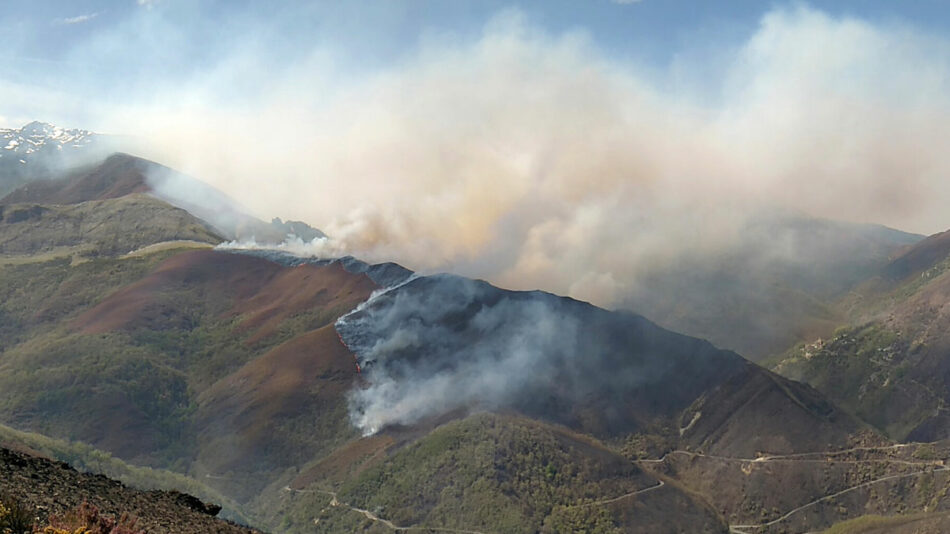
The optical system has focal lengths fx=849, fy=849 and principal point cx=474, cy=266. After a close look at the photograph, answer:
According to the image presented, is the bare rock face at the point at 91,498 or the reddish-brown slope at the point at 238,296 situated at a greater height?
the reddish-brown slope at the point at 238,296

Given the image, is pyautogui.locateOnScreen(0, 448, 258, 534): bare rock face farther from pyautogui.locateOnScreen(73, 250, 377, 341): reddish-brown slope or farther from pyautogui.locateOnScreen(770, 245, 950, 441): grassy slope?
pyautogui.locateOnScreen(770, 245, 950, 441): grassy slope

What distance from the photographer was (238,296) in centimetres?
19325

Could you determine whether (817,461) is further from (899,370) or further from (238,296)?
(238,296)

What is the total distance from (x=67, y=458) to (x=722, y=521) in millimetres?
86214

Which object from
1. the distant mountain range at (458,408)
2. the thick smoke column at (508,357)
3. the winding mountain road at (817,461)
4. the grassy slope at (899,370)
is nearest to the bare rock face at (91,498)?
the distant mountain range at (458,408)

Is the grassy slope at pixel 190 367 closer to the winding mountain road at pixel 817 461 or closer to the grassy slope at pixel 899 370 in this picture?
the winding mountain road at pixel 817 461

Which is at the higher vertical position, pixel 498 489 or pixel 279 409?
pixel 279 409

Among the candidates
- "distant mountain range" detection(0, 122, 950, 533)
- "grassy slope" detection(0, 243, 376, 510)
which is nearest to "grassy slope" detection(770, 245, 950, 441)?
"distant mountain range" detection(0, 122, 950, 533)

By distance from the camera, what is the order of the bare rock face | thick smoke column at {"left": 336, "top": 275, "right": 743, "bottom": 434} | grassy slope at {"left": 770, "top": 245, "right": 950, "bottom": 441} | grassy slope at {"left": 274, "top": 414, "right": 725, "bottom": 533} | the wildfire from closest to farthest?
the bare rock face, grassy slope at {"left": 274, "top": 414, "right": 725, "bottom": 533}, thick smoke column at {"left": 336, "top": 275, "right": 743, "bottom": 434}, the wildfire, grassy slope at {"left": 770, "top": 245, "right": 950, "bottom": 441}

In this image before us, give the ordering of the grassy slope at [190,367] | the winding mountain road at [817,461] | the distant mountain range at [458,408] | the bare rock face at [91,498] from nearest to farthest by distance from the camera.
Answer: the bare rock face at [91,498]
the distant mountain range at [458,408]
the winding mountain road at [817,461]
the grassy slope at [190,367]

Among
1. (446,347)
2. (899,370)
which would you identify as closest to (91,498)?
(446,347)

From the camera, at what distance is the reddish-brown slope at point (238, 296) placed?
173250mm

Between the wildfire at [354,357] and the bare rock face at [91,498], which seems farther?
the wildfire at [354,357]

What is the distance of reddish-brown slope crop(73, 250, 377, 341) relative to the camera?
173 metres
